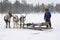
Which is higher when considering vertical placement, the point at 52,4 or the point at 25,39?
the point at 52,4

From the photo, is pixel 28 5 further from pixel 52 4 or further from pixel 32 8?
pixel 52 4

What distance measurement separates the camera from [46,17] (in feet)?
51.1

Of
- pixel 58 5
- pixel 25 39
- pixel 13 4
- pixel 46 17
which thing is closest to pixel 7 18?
pixel 46 17

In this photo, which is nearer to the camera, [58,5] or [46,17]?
[46,17]

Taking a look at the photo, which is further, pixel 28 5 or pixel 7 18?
pixel 28 5

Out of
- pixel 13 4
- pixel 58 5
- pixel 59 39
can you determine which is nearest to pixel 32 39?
pixel 59 39

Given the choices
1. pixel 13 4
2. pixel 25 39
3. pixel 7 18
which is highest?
pixel 13 4

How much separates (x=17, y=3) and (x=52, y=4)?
21029 millimetres

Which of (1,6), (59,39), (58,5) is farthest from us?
(58,5)

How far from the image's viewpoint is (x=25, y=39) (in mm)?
10656

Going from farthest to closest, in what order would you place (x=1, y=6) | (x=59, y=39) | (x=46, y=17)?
(x=1, y=6), (x=46, y=17), (x=59, y=39)

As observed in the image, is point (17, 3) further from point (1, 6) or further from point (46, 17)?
point (46, 17)

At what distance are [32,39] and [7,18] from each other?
21.4 feet

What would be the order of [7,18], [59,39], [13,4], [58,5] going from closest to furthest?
1. [59,39]
2. [7,18]
3. [13,4]
4. [58,5]
